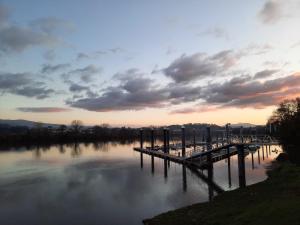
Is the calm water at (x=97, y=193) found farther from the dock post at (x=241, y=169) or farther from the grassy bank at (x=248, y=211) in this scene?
the grassy bank at (x=248, y=211)

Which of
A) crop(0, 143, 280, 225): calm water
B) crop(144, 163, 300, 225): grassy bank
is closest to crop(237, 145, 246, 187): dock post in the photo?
crop(0, 143, 280, 225): calm water

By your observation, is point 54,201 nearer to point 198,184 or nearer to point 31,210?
point 31,210

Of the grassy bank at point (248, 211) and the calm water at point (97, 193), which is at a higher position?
the grassy bank at point (248, 211)

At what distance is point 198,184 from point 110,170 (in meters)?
15.7

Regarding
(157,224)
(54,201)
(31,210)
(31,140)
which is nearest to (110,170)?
(54,201)

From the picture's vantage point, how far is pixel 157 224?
16.9 m

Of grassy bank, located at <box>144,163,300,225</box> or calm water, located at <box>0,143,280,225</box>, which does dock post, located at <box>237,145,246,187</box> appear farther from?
grassy bank, located at <box>144,163,300,225</box>

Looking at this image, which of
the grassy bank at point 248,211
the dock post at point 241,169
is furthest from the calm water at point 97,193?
the grassy bank at point 248,211

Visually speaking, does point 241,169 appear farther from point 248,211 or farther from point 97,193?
point 248,211

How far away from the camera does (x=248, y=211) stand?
588 inches

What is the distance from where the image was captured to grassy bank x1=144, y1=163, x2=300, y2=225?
12677 millimetres

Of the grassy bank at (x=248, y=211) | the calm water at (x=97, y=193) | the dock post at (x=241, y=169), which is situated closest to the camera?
the grassy bank at (x=248, y=211)

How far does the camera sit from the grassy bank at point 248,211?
12677mm

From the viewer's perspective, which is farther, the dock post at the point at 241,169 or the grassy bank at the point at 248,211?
the dock post at the point at 241,169
